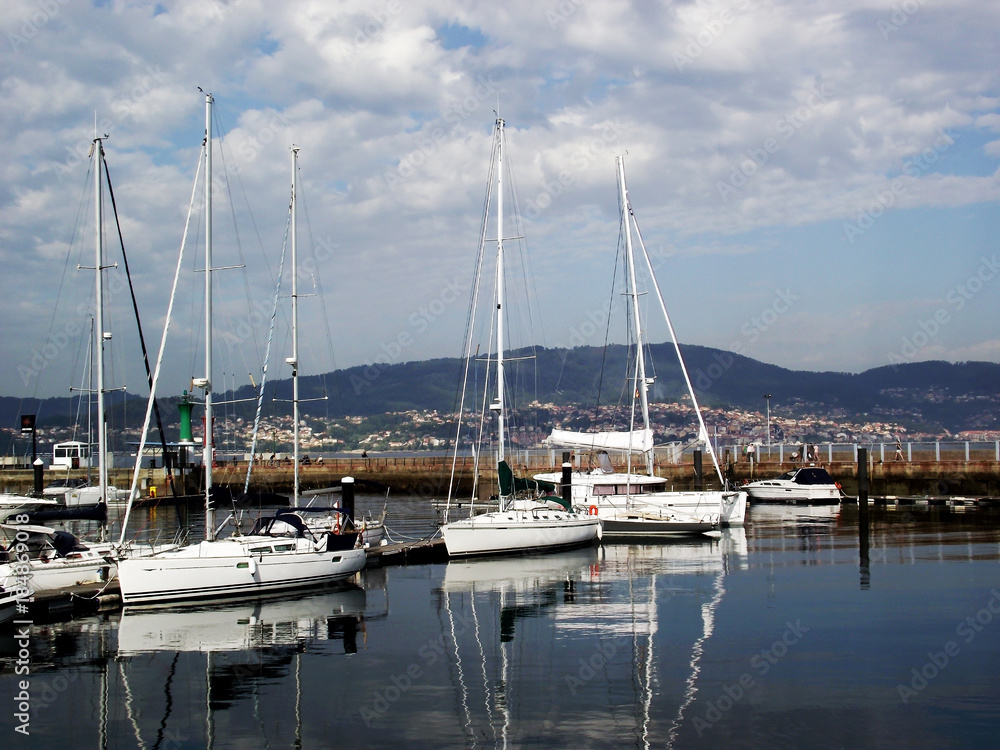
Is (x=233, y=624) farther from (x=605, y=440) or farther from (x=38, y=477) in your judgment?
(x=38, y=477)

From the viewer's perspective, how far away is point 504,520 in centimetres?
3114

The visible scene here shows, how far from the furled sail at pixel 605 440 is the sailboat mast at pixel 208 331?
21065 millimetres

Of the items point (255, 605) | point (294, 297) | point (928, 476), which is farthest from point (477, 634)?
point (928, 476)

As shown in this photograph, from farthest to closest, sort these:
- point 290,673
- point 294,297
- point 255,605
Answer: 1. point 294,297
2. point 255,605
3. point 290,673

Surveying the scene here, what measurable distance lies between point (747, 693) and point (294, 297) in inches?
964

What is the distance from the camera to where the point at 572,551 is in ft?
109

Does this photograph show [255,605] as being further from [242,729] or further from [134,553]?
[242,729]

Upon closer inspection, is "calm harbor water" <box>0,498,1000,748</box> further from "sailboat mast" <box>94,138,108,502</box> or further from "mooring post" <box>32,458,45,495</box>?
"mooring post" <box>32,458,45,495</box>

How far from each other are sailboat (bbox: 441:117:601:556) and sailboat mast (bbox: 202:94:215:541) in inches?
319

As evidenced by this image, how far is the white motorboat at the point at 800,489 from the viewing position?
5322cm

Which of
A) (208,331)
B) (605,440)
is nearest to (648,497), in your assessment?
(605,440)

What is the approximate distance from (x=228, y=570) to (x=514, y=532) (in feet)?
36.2

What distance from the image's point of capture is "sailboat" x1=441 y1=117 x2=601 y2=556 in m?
30.6

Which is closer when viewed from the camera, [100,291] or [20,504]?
[100,291]
